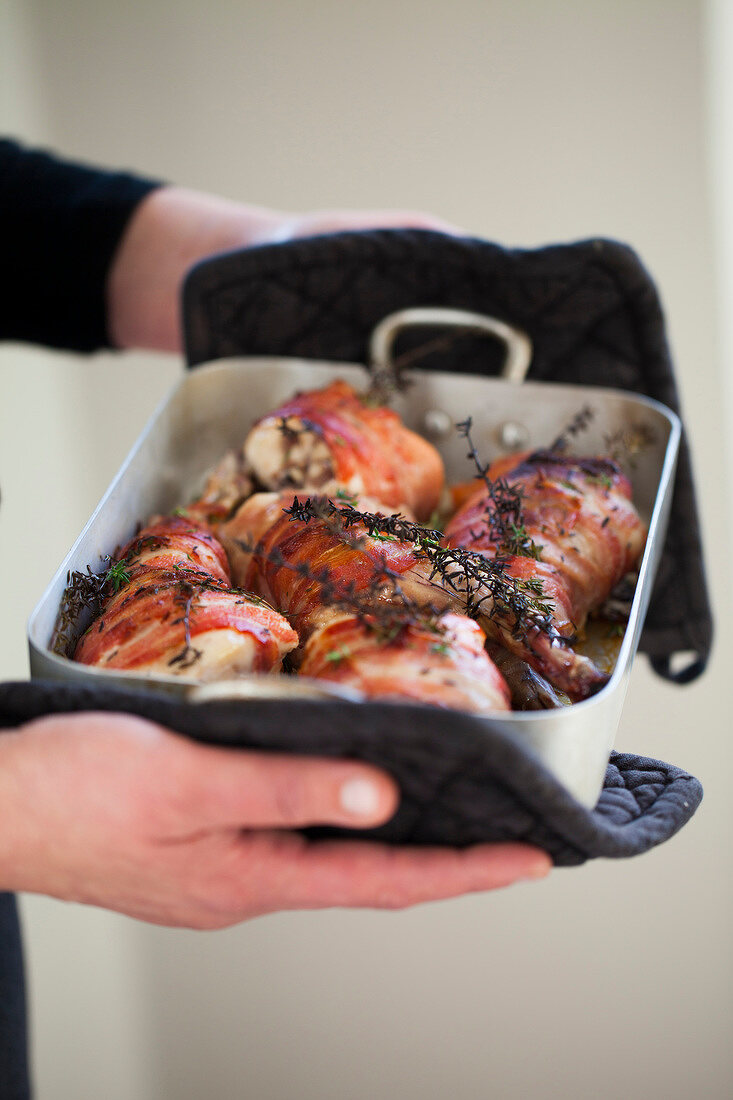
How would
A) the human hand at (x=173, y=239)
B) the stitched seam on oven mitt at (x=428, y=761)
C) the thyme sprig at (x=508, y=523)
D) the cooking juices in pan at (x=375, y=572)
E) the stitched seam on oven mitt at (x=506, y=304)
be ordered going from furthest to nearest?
the human hand at (x=173, y=239) < the stitched seam on oven mitt at (x=506, y=304) < the thyme sprig at (x=508, y=523) < the cooking juices in pan at (x=375, y=572) < the stitched seam on oven mitt at (x=428, y=761)

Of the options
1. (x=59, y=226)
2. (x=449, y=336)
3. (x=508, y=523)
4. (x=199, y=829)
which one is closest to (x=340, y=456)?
(x=508, y=523)

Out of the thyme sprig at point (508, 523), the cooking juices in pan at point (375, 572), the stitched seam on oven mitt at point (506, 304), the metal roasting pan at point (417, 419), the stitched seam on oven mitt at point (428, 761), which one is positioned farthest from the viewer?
the stitched seam on oven mitt at point (506, 304)

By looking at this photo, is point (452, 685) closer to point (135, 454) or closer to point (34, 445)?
point (135, 454)

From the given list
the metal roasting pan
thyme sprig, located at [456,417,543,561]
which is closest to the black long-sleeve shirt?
the metal roasting pan

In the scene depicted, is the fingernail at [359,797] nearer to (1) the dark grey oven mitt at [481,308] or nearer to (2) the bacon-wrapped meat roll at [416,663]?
(2) the bacon-wrapped meat roll at [416,663]

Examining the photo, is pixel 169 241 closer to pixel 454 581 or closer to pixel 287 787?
pixel 454 581

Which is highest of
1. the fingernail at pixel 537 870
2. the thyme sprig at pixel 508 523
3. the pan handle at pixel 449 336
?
the pan handle at pixel 449 336

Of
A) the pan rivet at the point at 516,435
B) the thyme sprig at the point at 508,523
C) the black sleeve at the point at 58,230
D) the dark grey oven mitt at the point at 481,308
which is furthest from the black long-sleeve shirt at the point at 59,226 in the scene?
the thyme sprig at the point at 508,523

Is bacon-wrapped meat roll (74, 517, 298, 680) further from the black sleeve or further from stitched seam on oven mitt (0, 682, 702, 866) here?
the black sleeve

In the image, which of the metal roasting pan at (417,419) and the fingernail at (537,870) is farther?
the metal roasting pan at (417,419)
